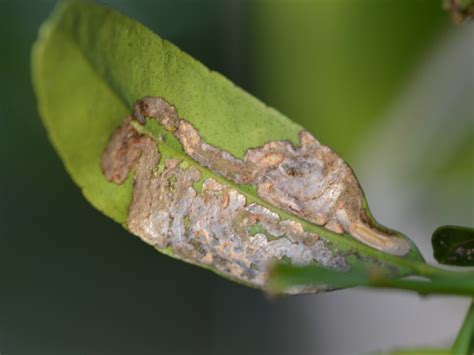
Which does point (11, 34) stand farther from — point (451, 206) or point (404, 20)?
point (451, 206)

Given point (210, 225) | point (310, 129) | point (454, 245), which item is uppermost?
point (310, 129)

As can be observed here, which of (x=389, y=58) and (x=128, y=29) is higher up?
(x=389, y=58)

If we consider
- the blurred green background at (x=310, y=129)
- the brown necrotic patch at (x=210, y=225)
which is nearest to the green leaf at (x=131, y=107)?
the brown necrotic patch at (x=210, y=225)

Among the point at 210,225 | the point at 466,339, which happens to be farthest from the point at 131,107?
the point at 466,339

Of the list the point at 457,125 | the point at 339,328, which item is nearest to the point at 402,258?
the point at 457,125

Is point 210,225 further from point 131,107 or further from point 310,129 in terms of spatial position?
point 310,129
